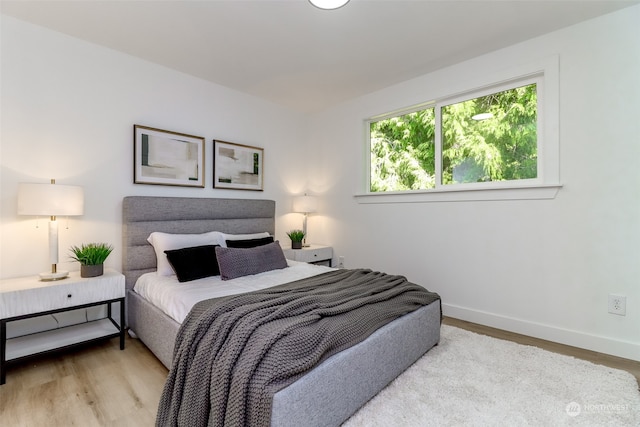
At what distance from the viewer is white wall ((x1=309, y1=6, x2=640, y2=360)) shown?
2.22m

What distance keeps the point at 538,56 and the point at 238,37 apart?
2.52 meters

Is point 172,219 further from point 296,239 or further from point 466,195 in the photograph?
point 466,195

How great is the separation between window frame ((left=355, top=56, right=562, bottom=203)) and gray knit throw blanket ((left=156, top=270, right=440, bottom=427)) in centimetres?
156

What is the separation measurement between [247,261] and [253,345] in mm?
1388

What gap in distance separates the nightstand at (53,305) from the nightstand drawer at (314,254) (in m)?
1.93

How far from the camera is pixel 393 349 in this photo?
1.84 metres

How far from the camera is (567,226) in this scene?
245 cm

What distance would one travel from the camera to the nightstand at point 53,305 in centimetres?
194

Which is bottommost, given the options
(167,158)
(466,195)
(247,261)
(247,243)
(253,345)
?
(253,345)

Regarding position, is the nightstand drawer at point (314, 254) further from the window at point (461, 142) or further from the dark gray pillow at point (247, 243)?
the window at point (461, 142)

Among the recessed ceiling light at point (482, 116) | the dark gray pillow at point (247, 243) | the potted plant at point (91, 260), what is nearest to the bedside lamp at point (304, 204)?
the dark gray pillow at point (247, 243)

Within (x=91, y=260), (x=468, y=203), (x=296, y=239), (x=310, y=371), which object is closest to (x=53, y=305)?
(x=91, y=260)

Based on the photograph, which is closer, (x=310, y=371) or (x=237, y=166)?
(x=310, y=371)

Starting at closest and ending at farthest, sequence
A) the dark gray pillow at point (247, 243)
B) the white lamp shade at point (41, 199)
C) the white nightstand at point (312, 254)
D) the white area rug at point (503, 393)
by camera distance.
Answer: the white area rug at point (503, 393) < the white lamp shade at point (41, 199) < the dark gray pillow at point (247, 243) < the white nightstand at point (312, 254)
